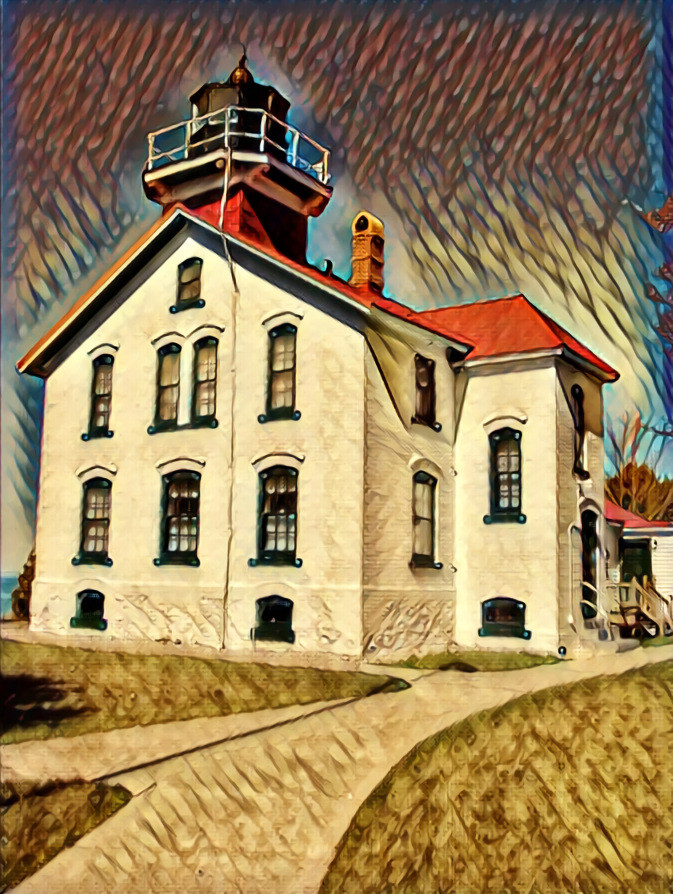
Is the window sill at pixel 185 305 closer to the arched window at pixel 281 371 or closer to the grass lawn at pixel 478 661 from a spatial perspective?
the arched window at pixel 281 371

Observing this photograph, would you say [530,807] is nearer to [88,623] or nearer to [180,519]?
[180,519]

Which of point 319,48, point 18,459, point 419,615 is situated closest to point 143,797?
point 419,615

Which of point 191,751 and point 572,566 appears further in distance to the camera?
point 572,566

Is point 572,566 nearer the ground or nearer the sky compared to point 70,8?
nearer the ground

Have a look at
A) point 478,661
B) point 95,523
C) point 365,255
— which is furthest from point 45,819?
point 365,255

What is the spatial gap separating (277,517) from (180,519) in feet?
3.44

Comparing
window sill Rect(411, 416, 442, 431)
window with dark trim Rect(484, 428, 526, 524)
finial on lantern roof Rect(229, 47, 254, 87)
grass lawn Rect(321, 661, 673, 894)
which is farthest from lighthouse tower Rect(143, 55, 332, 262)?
grass lawn Rect(321, 661, 673, 894)

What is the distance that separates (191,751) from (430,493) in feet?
11.3

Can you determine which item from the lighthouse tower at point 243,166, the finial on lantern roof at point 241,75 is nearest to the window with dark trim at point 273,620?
the lighthouse tower at point 243,166

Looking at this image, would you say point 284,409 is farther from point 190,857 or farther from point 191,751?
point 190,857

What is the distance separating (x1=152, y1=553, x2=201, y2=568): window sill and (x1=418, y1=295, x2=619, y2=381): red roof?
3.38 m

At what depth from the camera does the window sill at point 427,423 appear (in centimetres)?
939

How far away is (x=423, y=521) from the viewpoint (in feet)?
30.3

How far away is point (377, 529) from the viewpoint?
8.90 m
